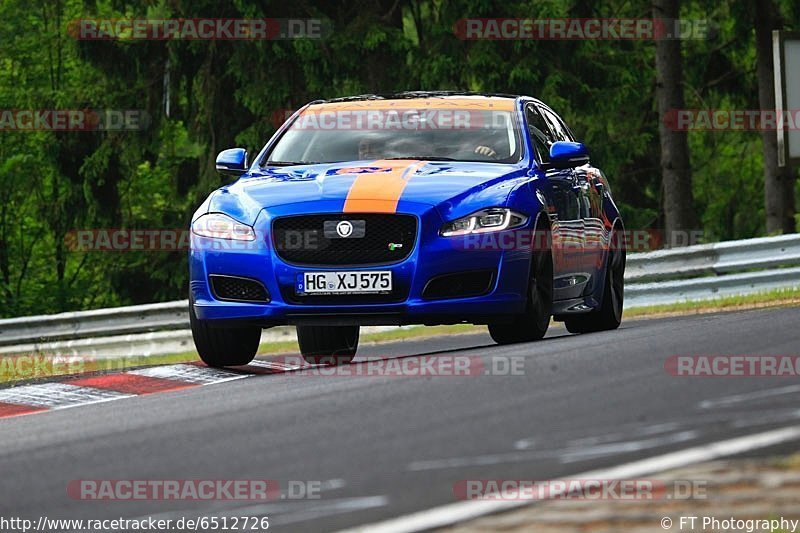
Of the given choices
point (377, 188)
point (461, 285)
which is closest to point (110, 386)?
point (377, 188)

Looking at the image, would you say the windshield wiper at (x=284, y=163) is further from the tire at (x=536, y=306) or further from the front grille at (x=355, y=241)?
the tire at (x=536, y=306)

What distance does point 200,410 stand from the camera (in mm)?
8883

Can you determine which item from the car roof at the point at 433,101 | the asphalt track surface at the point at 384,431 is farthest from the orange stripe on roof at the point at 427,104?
the asphalt track surface at the point at 384,431

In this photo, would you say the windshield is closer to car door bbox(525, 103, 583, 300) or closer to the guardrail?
car door bbox(525, 103, 583, 300)

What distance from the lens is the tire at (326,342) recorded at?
13742 mm

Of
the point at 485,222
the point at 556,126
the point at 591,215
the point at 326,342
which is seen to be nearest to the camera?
the point at 485,222

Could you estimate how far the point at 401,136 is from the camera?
12680mm

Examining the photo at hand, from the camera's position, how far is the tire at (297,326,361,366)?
13742 mm

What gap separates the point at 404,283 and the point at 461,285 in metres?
0.39

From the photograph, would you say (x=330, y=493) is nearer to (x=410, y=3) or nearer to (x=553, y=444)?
(x=553, y=444)

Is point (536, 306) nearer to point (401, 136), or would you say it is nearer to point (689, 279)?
point (401, 136)

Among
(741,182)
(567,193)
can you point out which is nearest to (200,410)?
(567,193)

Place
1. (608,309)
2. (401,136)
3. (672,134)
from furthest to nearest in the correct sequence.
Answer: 1. (672,134)
2. (608,309)
3. (401,136)

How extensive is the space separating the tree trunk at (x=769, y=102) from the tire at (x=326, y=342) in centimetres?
1777
